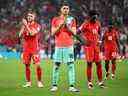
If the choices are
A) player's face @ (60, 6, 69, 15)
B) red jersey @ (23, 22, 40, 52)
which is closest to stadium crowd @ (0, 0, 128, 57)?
red jersey @ (23, 22, 40, 52)

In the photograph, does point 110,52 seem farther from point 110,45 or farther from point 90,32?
point 90,32

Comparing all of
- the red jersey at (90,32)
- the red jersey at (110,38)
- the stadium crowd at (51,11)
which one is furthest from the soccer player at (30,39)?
the stadium crowd at (51,11)

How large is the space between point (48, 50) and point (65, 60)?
75.4 feet

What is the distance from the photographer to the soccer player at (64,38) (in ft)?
46.2

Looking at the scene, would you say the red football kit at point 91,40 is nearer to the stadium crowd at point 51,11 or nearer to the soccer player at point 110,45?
the soccer player at point 110,45

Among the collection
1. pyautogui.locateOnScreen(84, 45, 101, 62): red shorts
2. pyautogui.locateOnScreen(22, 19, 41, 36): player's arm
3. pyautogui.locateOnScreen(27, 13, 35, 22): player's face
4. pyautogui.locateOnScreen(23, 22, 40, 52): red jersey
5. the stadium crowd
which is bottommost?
pyautogui.locateOnScreen(84, 45, 101, 62): red shorts

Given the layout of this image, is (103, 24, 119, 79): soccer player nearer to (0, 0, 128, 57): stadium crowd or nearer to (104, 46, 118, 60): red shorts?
(104, 46, 118, 60): red shorts

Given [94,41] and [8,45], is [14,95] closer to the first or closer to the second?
[94,41]

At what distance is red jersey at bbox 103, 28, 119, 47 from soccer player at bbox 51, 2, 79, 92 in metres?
5.35

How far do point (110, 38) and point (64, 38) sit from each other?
224 inches

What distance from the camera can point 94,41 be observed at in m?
15.7

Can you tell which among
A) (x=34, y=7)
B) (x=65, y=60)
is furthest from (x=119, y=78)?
(x=34, y=7)

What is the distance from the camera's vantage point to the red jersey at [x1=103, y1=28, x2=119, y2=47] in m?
19.6

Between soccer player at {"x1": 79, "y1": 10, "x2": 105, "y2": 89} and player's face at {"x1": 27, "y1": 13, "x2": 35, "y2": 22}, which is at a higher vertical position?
player's face at {"x1": 27, "y1": 13, "x2": 35, "y2": 22}
